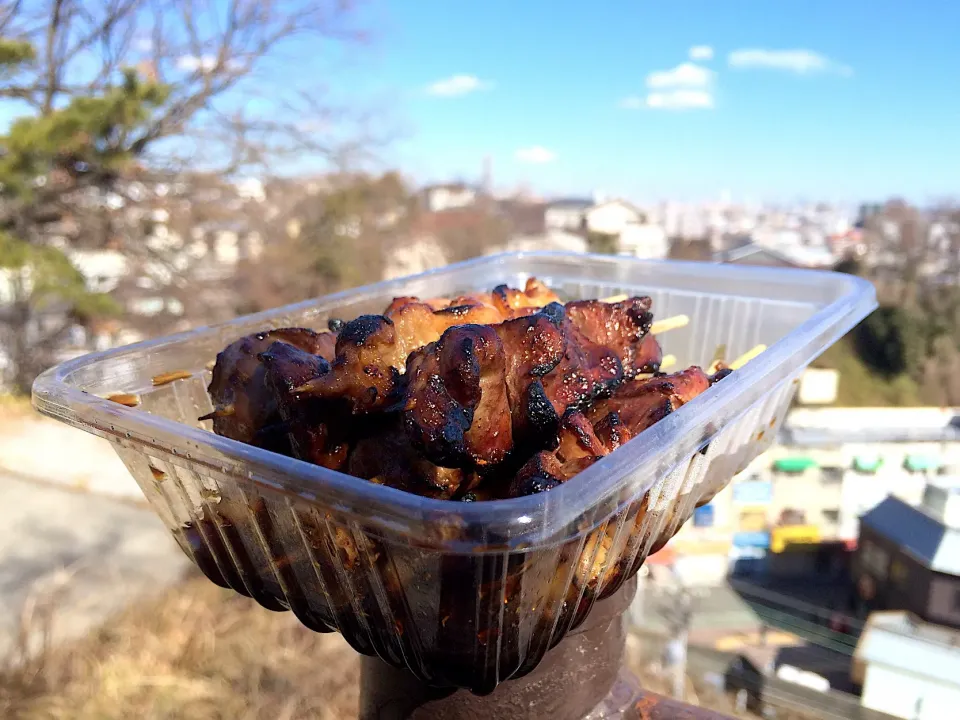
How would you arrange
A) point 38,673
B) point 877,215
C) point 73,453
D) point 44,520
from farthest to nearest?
1. point 877,215
2. point 73,453
3. point 44,520
4. point 38,673

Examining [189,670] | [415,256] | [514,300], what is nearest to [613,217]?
[415,256]

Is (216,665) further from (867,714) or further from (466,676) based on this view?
(867,714)

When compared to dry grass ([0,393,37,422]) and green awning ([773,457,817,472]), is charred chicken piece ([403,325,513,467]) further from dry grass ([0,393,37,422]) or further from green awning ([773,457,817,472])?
green awning ([773,457,817,472])

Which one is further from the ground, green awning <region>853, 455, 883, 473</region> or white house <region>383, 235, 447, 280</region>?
white house <region>383, 235, 447, 280</region>

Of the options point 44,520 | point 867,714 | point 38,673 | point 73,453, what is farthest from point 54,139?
point 867,714

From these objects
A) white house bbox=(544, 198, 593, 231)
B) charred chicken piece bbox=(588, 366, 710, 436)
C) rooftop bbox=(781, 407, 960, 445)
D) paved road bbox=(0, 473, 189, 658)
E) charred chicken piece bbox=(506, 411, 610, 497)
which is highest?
charred chicken piece bbox=(588, 366, 710, 436)

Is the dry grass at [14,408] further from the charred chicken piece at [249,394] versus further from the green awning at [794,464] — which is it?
the green awning at [794,464]

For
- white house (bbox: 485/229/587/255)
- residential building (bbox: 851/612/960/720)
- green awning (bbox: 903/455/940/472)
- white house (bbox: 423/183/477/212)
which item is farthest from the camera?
white house (bbox: 423/183/477/212)

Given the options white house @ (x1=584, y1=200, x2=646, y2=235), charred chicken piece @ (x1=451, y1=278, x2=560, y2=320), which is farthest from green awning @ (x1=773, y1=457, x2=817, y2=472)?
charred chicken piece @ (x1=451, y1=278, x2=560, y2=320)
